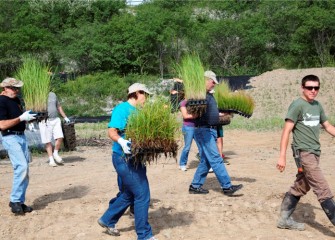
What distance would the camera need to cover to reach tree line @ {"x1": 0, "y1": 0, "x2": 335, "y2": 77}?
3036cm

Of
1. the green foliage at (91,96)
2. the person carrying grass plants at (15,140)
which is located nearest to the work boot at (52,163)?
the person carrying grass plants at (15,140)

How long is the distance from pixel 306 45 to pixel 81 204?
27.1 metres

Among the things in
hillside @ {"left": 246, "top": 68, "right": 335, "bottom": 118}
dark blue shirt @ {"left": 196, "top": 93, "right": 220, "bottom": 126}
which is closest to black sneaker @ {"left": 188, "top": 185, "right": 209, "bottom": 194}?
dark blue shirt @ {"left": 196, "top": 93, "right": 220, "bottom": 126}

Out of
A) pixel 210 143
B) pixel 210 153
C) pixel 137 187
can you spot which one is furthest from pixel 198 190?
pixel 137 187

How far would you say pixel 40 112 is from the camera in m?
7.10

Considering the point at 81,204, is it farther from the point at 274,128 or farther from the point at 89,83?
the point at 89,83

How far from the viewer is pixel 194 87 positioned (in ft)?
23.3

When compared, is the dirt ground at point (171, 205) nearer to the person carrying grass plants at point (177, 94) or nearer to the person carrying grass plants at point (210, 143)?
the person carrying grass plants at point (210, 143)

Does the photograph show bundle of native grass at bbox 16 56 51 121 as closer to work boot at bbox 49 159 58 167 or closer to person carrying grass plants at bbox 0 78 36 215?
person carrying grass plants at bbox 0 78 36 215

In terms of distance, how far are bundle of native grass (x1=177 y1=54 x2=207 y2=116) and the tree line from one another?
69.4 feet

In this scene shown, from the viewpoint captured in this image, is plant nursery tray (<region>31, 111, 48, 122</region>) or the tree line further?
the tree line

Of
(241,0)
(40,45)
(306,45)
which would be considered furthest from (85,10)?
(306,45)

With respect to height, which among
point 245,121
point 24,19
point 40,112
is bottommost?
point 245,121

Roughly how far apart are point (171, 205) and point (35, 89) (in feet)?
7.75
